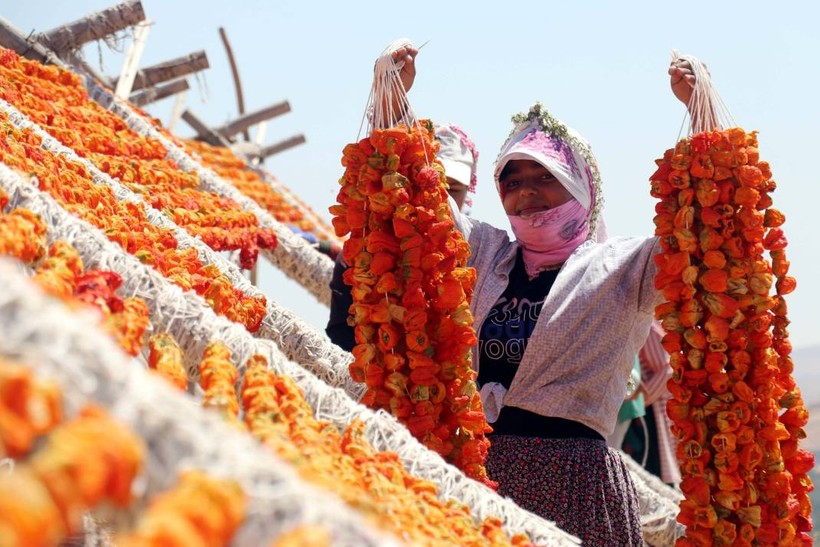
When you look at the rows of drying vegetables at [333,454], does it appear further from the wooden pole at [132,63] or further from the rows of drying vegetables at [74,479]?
the wooden pole at [132,63]

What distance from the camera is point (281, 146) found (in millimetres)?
8344

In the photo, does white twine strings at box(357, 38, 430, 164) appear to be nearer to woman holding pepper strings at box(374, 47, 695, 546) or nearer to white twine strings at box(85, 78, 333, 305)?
woman holding pepper strings at box(374, 47, 695, 546)

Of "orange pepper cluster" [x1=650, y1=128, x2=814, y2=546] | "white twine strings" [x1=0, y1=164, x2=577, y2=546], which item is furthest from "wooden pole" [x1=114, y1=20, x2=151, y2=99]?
"white twine strings" [x1=0, y1=164, x2=577, y2=546]

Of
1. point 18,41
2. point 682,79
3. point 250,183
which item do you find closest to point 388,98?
point 682,79

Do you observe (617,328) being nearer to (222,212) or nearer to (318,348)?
(318,348)

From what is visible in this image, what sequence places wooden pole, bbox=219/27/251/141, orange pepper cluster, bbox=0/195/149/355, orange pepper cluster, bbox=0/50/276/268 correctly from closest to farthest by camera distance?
orange pepper cluster, bbox=0/195/149/355, orange pepper cluster, bbox=0/50/276/268, wooden pole, bbox=219/27/251/141

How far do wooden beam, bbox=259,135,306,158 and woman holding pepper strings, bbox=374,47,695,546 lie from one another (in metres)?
5.72

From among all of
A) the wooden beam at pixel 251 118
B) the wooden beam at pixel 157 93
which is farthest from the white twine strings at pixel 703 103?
the wooden beam at pixel 251 118

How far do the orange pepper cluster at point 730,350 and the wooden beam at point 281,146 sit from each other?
6183 millimetres

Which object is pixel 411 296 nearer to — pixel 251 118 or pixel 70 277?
pixel 70 277

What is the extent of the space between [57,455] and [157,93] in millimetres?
6114

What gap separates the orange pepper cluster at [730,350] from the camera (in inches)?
90.9

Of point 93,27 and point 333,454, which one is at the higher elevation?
point 93,27

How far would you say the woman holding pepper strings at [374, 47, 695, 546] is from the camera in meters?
2.51
